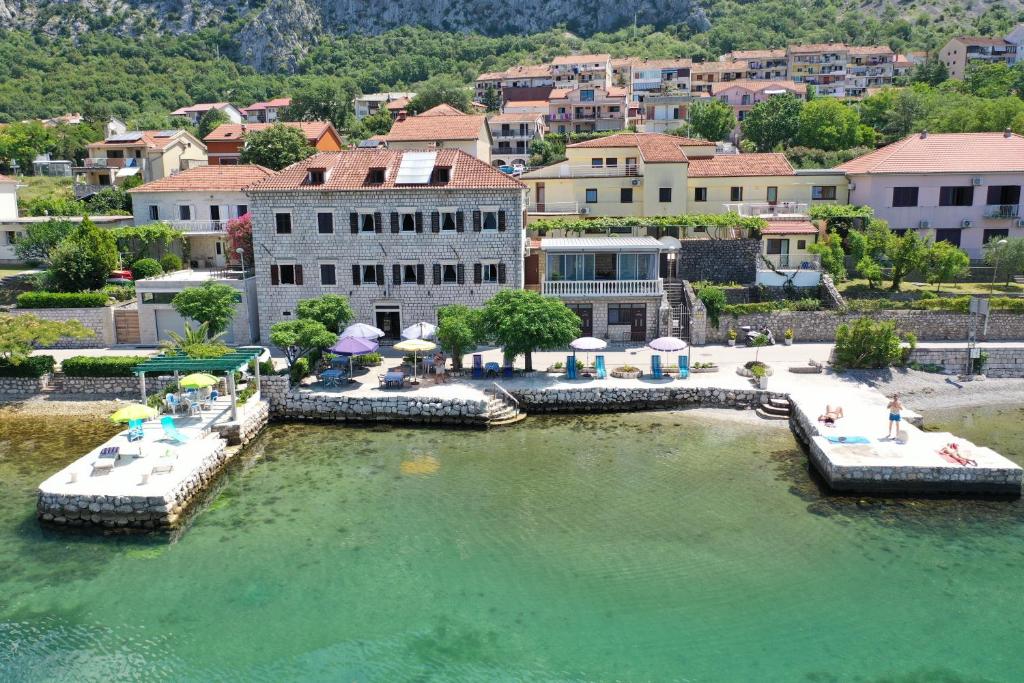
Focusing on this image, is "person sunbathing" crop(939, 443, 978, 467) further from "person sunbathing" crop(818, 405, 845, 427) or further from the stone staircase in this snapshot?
the stone staircase

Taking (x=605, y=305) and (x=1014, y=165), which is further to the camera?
(x=1014, y=165)

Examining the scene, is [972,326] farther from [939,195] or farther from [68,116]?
[68,116]

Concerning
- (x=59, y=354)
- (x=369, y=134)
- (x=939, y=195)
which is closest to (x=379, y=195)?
(x=59, y=354)

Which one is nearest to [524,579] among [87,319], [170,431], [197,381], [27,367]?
[170,431]

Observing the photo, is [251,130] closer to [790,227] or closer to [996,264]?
[790,227]

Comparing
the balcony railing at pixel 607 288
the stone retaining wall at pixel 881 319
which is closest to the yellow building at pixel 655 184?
the balcony railing at pixel 607 288

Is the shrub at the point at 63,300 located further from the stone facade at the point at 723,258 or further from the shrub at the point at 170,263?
the stone facade at the point at 723,258
